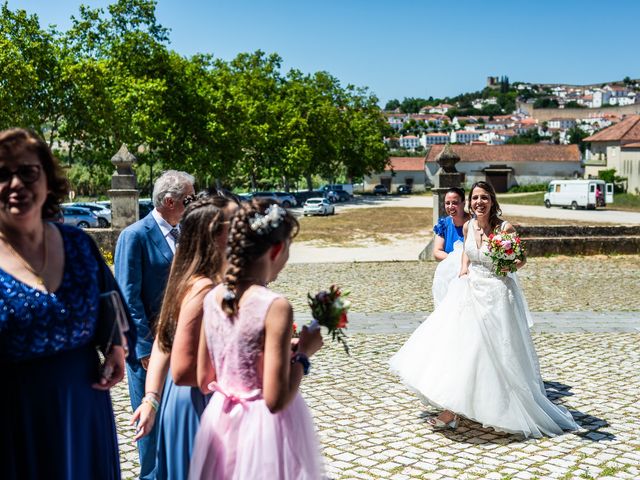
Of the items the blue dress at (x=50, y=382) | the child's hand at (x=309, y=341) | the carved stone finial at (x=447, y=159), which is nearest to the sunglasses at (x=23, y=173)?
the blue dress at (x=50, y=382)

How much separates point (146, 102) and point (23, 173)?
35.8m

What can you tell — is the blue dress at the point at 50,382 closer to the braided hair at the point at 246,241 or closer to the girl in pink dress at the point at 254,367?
the girl in pink dress at the point at 254,367

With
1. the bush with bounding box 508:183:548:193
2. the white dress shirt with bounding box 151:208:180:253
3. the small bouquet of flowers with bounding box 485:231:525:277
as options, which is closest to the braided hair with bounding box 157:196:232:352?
the white dress shirt with bounding box 151:208:180:253

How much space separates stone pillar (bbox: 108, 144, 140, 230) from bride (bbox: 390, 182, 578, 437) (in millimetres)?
13973

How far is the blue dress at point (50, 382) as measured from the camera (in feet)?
8.91

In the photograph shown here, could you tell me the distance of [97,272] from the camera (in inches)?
119

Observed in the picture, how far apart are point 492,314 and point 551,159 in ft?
298

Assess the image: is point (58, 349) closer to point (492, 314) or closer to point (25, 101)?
point (492, 314)

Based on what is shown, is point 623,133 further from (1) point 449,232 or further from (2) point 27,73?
(1) point 449,232

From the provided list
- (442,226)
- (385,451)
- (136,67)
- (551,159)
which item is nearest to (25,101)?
(136,67)

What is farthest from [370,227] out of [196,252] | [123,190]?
[196,252]

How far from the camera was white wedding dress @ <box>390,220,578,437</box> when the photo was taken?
6047mm

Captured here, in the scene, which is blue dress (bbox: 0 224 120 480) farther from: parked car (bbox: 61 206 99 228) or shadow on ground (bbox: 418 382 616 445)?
parked car (bbox: 61 206 99 228)

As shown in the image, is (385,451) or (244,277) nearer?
(244,277)
